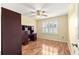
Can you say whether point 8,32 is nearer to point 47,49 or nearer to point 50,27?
point 47,49

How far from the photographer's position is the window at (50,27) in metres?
2.19

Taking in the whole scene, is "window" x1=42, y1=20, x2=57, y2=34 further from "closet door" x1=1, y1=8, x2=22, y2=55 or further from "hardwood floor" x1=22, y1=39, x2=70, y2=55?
"closet door" x1=1, y1=8, x2=22, y2=55

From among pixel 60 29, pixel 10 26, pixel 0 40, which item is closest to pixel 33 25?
pixel 60 29

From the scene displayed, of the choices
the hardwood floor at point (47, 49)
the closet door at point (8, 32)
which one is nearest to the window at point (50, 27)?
the hardwood floor at point (47, 49)

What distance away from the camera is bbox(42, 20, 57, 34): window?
219cm

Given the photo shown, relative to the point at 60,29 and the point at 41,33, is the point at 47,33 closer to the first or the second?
the point at 41,33

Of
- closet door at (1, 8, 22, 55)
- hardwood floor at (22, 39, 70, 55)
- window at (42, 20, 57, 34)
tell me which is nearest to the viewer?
closet door at (1, 8, 22, 55)

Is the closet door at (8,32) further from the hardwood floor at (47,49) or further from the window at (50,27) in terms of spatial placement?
the window at (50,27)

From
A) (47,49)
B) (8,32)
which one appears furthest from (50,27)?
(8,32)

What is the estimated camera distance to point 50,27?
2195 millimetres

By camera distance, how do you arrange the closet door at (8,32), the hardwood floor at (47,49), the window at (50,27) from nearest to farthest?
the closet door at (8,32) → the hardwood floor at (47,49) → the window at (50,27)

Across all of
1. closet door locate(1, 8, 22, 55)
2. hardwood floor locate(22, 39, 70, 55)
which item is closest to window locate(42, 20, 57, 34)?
hardwood floor locate(22, 39, 70, 55)

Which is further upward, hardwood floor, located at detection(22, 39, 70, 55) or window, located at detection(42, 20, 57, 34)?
window, located at detection(42, 20, 57, 34)
